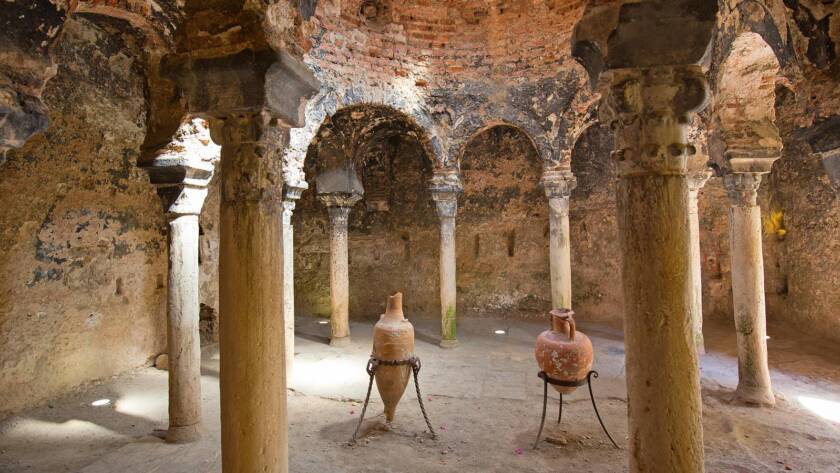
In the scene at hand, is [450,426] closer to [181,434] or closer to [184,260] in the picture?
[181,434]

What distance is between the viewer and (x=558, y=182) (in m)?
7.91

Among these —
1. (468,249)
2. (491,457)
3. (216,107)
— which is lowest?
(491,457)

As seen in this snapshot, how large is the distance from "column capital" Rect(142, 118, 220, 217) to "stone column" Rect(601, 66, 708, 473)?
11.0ft

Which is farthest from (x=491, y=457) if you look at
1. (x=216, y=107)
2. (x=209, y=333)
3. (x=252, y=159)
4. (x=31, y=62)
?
(x=209, y=333)

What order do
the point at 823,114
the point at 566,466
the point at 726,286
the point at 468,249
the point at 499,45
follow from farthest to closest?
1. the point at 468,249
2. the point at 726,286
3. the point at 499,45
4. the point at 566,466
5. the point at 823,114

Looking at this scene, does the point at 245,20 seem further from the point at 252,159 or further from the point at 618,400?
the point at 618,400

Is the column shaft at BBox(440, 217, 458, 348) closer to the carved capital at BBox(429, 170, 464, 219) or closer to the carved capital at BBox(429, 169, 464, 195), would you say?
the carved capital at BBox(429, 170, 464, 219)

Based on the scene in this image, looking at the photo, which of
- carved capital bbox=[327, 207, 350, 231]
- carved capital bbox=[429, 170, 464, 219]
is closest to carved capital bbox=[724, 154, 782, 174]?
carved capital bbox=[429, 170, 464, 219]

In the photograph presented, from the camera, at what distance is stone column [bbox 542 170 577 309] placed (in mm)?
7926

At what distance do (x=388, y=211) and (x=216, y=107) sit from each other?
28.1ft

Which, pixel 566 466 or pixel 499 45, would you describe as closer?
pixel 566 466

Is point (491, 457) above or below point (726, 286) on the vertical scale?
below

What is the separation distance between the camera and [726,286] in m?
9.34

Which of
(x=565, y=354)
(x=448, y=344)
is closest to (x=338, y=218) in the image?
(x=448, y=344)
